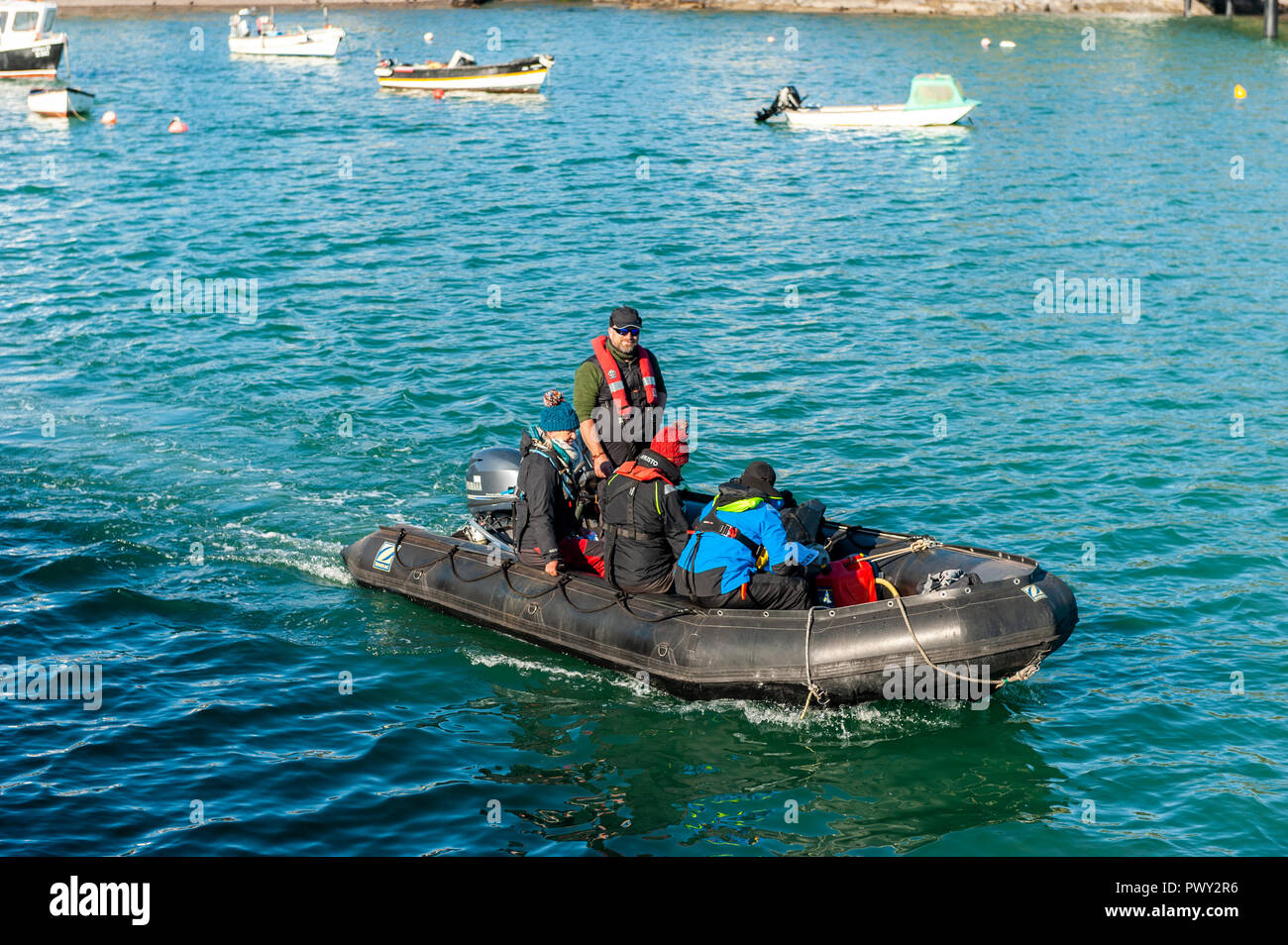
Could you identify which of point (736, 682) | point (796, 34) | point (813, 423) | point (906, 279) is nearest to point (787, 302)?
point (906, 279)

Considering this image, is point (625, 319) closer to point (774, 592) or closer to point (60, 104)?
point (774, 592)

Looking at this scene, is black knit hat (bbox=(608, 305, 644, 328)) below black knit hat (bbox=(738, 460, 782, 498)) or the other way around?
the other way around

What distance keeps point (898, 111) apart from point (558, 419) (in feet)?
94.5

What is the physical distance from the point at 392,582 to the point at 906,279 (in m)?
13.7

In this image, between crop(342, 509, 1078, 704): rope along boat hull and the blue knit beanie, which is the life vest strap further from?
the blue knit beanie

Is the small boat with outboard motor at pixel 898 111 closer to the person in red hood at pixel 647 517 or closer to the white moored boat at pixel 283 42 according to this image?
A: the white moored boat at pixel 283 42

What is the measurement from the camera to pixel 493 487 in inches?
476

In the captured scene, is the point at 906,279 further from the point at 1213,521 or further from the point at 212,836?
the point at 212,836

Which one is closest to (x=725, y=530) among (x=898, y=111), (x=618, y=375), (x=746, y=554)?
(x=746, y=554)

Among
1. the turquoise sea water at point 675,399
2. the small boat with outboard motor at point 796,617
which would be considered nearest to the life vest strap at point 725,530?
the small boat with outboard motor at point 796,617

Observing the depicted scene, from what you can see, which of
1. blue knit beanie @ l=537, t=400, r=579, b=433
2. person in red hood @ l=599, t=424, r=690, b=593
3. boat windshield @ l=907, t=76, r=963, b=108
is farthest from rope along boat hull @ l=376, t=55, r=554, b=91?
person in red hood @ l=599, t=424, r=690, b=593

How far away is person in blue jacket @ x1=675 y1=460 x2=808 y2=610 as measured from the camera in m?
10.1

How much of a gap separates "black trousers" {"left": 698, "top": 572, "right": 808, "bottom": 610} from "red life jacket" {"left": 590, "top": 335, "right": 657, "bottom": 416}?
2.03 metres

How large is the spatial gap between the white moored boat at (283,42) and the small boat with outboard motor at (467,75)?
30.5 ft
